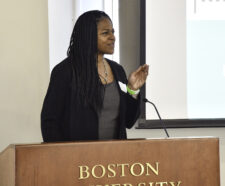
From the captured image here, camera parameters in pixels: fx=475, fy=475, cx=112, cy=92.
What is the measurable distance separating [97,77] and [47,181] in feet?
2.25

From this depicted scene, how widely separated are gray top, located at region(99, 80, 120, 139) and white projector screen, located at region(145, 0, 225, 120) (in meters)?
0.87

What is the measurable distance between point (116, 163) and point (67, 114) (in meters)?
0.61

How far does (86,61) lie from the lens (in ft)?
5.84

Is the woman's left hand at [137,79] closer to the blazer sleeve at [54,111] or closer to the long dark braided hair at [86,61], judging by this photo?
the long dark braided hair at [86,61]

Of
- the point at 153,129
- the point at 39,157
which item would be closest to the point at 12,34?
the point at 153,129

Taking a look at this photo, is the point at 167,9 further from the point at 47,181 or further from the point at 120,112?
the point at 47,181

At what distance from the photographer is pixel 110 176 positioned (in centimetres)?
114

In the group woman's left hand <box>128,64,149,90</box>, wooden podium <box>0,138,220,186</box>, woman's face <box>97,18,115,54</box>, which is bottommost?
wooden podium <box>0,138,220,186</box>

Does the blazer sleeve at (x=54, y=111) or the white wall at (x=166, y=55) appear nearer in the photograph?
the blazer sleeve at (x=54, y=111)

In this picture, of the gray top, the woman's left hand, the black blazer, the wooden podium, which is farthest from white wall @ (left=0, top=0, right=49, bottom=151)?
the wooden podium

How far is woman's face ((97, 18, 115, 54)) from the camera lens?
5.88 ft

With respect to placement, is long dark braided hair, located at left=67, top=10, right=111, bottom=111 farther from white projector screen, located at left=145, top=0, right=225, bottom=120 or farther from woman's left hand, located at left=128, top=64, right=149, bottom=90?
white projector screen, located at left=145, top=0, right=225, bottom=120

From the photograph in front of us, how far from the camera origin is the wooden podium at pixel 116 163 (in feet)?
3.64

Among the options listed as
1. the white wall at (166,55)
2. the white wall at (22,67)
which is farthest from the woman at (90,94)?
the white wall at (166,55)
